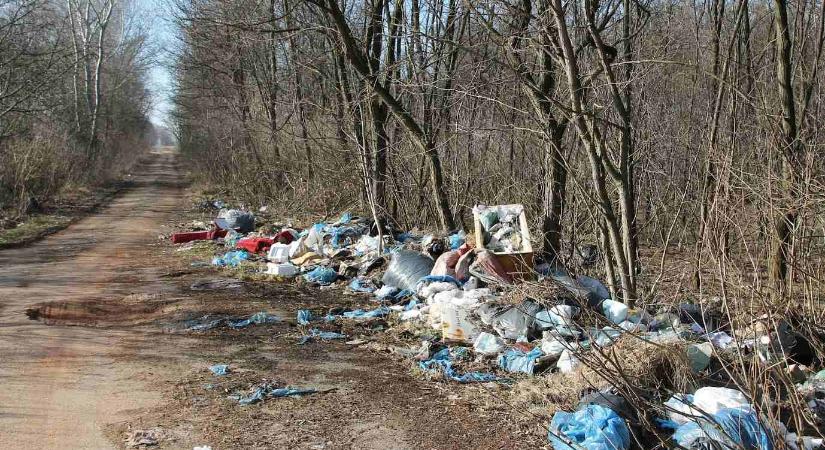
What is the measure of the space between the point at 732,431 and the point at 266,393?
3.04 meters

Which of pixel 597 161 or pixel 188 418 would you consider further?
pixel 597 161

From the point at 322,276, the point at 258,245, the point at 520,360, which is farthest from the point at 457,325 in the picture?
the point at 258,245

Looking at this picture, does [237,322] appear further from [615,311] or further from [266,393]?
[615,311]

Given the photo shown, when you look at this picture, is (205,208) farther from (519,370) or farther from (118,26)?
(118,26)

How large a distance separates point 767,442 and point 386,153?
370 inches

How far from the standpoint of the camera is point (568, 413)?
14.8 feet

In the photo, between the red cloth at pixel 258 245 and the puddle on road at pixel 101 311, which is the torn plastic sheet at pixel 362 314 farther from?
the red cloth at pixel 258 245

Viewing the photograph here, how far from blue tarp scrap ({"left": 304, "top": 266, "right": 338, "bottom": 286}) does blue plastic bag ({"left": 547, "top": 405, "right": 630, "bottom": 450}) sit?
5.74 meters

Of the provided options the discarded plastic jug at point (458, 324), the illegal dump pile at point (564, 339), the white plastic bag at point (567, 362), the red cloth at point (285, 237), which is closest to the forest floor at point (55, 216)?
the red cloth at point (285, 237)

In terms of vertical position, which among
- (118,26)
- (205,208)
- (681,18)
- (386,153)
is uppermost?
(118,26)

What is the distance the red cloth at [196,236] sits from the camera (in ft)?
44.8

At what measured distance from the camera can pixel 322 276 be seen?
9812mm

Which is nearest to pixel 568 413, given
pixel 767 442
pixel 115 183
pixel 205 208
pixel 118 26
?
pixel 767 442

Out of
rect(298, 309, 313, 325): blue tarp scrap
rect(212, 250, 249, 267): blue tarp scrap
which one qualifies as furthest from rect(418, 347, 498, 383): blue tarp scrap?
rect(212, 250, 249, 267): blue tarp scrap
